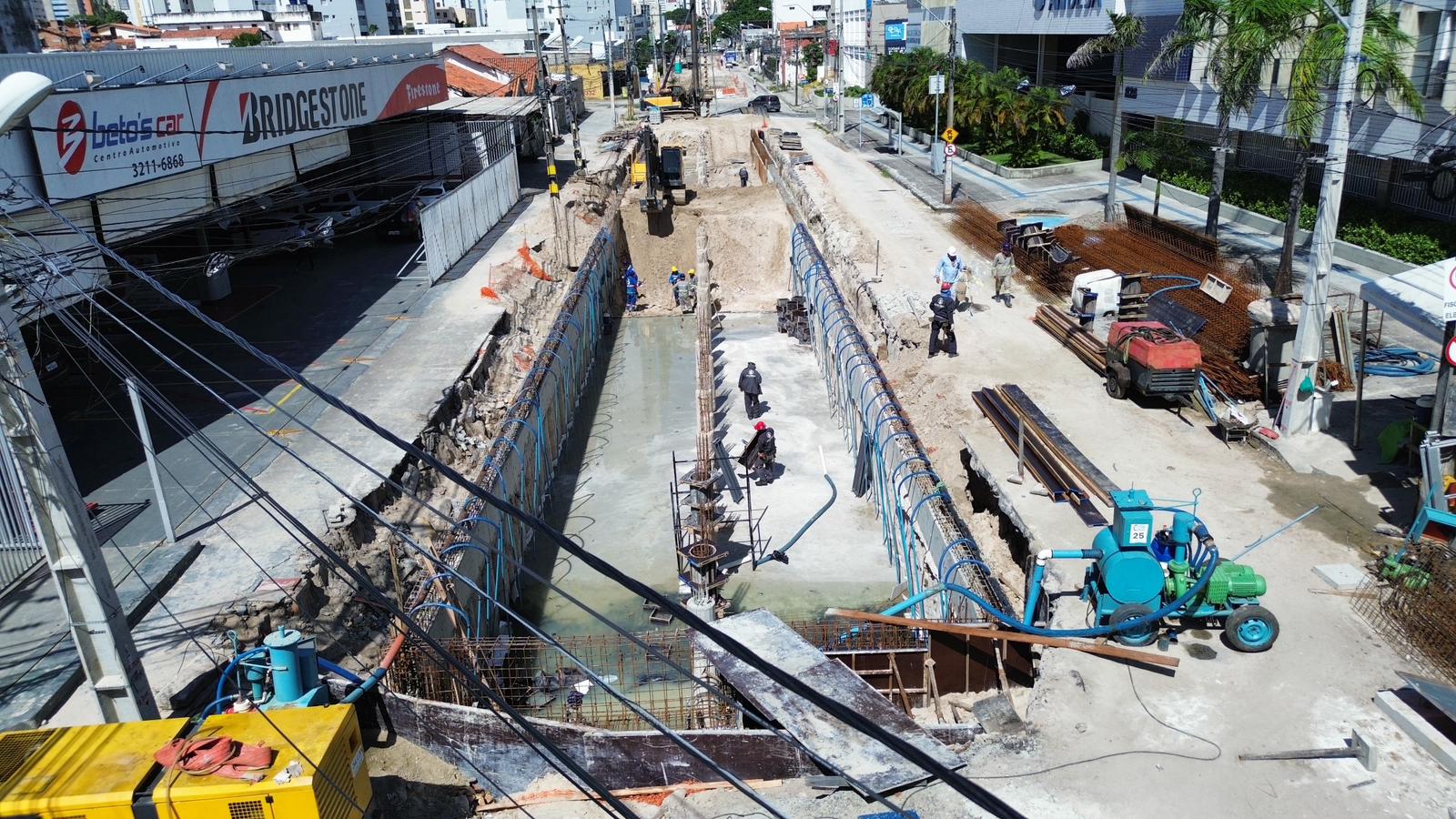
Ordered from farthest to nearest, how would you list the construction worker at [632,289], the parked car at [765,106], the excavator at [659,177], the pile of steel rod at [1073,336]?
the parked car at [765,106]
the excavator at [659,177]
the construction worker at [632,289]
the pile of steel rod at [1073,336]

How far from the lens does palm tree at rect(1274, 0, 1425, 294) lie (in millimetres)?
21422

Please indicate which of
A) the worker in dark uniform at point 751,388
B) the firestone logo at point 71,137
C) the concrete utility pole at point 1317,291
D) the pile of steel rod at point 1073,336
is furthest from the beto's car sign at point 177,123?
the concrete utility pole at point 1317,291

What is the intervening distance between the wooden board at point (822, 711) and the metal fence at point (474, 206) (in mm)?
19784

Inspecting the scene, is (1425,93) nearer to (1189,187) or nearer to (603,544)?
(1189,187)

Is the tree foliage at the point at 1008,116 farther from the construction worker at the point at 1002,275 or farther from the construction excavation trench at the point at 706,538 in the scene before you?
the construction worker at the point at 1002,275

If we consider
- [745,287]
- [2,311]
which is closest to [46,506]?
[2,311]

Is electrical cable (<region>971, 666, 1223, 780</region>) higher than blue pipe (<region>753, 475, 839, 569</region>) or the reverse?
higher

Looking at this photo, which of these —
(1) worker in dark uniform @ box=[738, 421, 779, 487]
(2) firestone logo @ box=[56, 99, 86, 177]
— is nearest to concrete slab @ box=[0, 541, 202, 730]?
(2) firestone logo @ box=[56, 99, 86, 177]

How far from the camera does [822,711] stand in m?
10.4

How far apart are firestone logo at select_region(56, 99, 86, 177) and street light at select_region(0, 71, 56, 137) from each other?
10.4 metres

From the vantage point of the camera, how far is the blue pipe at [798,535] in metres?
17.6

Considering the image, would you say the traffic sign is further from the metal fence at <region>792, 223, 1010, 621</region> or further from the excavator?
the excavator

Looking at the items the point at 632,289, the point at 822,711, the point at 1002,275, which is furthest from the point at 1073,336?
the point at 632,289

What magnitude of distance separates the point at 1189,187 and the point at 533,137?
30.8 metres
